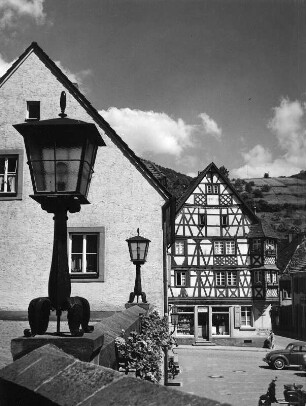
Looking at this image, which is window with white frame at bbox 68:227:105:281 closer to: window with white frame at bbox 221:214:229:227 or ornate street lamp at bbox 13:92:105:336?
ornate street lamp at bbox 13:92:105:336

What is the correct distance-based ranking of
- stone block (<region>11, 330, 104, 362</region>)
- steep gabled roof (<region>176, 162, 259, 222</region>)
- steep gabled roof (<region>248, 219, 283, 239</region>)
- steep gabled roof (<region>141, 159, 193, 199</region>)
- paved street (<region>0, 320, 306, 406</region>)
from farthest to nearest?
steep gabled roof (<region>248, 219, 283, 239</region>), steep gabled roof (<region>176, 162, 259, 222</region>), paved street (<region>0, 320, 306, 406</region>), steep gabled roof (<region>141, 159, 193, 199</region>), stone block (<region>11, 330, 104, 362</region>)

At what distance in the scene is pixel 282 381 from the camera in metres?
26.1

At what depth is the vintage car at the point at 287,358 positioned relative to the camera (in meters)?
30.0

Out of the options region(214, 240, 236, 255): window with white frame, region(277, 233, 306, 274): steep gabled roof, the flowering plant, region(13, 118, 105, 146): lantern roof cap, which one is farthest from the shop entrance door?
region(13, 118, 105, 146): lantern roof cap

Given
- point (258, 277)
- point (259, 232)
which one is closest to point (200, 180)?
point (259, 232)

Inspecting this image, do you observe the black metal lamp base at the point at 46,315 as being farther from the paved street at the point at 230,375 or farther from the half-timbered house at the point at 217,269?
the half-timbered house at the point at 217,269

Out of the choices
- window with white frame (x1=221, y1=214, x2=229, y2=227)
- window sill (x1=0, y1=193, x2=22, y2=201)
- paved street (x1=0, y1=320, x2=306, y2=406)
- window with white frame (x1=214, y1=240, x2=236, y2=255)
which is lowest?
paved street (x1=0, y1=320, x2=306, y2=406)

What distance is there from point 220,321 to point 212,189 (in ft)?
33.8

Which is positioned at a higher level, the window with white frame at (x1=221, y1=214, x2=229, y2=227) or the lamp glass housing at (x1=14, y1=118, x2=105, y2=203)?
the window with white frame at (x1=221, y1=214, x2=229, y2=227)

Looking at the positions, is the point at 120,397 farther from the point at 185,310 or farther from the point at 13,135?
the point at 185,310

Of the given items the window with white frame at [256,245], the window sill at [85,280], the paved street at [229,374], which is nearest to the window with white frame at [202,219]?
the window with white frame at [256,245]

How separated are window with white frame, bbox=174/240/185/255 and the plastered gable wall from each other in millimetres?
26208

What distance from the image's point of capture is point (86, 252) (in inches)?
610

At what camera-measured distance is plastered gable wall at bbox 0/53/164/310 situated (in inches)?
594
